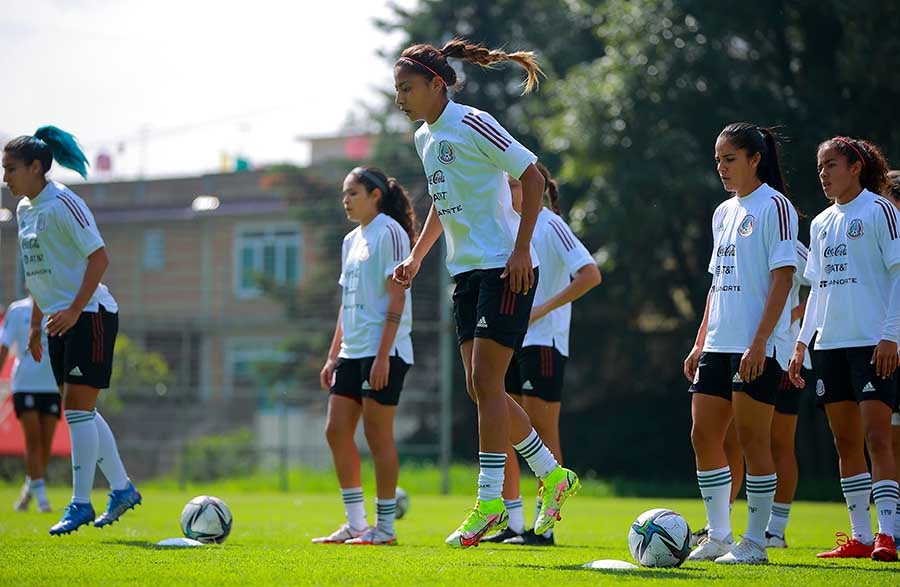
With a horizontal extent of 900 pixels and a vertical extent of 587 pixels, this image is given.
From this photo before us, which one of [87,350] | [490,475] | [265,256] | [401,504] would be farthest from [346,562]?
[265,256]

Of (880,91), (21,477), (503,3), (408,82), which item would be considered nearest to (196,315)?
(21,477)

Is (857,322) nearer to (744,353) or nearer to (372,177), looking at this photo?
(744,353)

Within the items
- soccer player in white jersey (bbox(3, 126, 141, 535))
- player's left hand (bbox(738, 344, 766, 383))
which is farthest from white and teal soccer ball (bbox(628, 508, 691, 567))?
soccer player in white jersey (bbox(3, 126, 141, 535))

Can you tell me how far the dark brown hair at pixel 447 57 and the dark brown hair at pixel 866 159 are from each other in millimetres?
1893

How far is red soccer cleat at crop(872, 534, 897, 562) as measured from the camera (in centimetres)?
647

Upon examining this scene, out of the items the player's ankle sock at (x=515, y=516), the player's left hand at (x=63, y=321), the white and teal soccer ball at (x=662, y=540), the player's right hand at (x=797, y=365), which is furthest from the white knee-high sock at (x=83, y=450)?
the player's right hand at (x=797, y=365)

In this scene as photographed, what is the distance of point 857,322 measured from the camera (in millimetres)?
6914

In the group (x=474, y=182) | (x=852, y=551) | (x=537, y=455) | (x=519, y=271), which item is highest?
(x=474, y=182)

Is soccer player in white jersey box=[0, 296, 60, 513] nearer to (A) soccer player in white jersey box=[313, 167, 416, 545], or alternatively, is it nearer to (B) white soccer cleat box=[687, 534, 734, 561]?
(A) soccer player in white jersey box=[313, 167, 416, 545]

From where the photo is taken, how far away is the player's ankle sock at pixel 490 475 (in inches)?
237

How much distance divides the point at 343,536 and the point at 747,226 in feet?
11.1

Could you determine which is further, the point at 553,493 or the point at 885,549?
the point at 885,549

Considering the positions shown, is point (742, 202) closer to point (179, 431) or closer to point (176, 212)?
point (179, 431)

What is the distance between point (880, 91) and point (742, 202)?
13.8 meters
